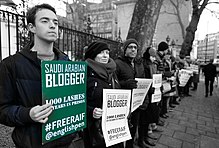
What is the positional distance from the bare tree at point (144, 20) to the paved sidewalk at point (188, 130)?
2.47m

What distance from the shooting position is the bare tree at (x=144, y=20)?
4.85 m

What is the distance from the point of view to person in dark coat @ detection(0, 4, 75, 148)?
1.33 metres

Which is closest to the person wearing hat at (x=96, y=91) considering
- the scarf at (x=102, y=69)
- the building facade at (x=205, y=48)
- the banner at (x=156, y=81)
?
the scarf at (x=102, y=69)

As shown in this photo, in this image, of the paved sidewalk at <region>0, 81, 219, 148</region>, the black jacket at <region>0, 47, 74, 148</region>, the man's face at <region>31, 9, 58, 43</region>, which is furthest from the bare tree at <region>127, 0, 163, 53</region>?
the black jacket at <region>0, 47, 74, 148</region>

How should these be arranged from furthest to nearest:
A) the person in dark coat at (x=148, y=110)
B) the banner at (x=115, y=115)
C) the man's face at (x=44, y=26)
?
1. the person in dark coat at (x=148, y=110)
2. the banner at (x=115, y=115)
3. the man's face at (x=44, y=26)

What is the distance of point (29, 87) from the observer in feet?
4.62

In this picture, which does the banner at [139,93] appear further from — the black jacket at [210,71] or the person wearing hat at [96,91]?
the black jacket at [210,71]

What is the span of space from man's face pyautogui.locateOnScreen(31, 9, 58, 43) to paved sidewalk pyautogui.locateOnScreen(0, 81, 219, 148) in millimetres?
2290

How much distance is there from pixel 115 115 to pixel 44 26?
136 cm

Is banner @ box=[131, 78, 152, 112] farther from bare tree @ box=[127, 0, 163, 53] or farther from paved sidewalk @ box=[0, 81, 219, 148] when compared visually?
bare tree @ box=[127, 0, 163, 53]

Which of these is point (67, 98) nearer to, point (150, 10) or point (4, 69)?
point (4, 69)

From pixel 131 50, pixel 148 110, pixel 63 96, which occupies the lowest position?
pixel 148 110

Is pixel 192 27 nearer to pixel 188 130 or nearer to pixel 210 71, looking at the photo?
pixel 210 71

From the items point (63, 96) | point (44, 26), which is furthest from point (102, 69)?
point (44, 26)
